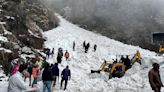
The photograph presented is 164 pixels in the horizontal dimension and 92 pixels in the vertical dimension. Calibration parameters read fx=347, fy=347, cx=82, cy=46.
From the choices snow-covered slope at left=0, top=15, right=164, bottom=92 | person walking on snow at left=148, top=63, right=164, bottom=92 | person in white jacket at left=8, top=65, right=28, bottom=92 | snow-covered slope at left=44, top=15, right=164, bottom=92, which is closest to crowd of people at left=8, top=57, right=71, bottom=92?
person in white jacket at left=8, top=65, right=28, bottom=92

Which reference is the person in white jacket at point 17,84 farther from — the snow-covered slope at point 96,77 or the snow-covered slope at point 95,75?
the snow-covered slope at point 95,75

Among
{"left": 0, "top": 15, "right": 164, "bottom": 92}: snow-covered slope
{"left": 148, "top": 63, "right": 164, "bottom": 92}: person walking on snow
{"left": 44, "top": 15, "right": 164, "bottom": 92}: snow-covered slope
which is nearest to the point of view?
{"left": 148, "top": 63, "right": 164, "bottom": 92}: person walking on snow

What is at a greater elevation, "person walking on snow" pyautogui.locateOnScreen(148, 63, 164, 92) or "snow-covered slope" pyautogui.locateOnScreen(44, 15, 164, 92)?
"person walking on snow" pyautogui.locateOnScreen(148, 63, 164, 92)

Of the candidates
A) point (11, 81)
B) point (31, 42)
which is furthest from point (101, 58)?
point (11, 81)

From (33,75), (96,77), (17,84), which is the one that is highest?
(17,84)

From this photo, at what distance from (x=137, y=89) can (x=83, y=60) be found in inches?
854

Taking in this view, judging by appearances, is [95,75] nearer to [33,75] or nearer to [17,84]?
[33,75]

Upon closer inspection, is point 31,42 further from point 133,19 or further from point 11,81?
point 133,19

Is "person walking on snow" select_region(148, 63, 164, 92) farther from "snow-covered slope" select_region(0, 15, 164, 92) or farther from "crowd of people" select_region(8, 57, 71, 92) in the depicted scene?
"crowd of people" select_region(8, 57, 71, 92)

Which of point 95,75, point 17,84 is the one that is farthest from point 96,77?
point 17,84

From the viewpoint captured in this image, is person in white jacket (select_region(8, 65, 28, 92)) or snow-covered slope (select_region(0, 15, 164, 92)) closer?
person in white jacket (select_region(8, 65, 28, 92))

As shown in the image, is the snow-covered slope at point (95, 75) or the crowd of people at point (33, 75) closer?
the crowd of people at point (33, 75)

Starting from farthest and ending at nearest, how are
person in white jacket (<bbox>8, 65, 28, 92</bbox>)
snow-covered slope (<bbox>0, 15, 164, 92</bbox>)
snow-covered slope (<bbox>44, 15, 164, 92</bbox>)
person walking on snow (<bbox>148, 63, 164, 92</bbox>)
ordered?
1. snow-covered slope (<bbox>44, 15, 164, 92</bbox>)
2. snow-covered slope (<bbox>0, 15, 164, 92</bbox>)
3. person walking on snow (<bbox>148, 63, 164, 92</bbox>)
4. person in white jacket (<bbox>8, 65, 28, 92</bbox>)

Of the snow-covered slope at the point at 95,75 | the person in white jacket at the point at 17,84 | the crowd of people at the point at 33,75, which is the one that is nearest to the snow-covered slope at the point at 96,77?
the snow-covered slope at the point at 95,75
